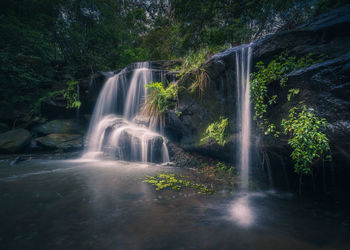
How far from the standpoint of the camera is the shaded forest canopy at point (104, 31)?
699 cm

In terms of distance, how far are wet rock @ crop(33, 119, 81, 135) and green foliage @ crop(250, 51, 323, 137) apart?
9.56 meters

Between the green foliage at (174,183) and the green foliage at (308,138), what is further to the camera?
the green foliage at (174,183)

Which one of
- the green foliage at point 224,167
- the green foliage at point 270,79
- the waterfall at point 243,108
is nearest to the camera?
the green foliage at point 270,79

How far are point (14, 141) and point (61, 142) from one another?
1.70 metres

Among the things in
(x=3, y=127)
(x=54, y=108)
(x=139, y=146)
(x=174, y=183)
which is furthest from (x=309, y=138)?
(x=3, y=127)

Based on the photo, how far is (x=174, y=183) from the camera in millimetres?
3400

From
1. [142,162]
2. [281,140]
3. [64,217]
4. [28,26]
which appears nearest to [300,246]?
[281,140]

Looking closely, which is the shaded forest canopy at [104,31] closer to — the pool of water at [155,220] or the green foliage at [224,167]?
the green foliage at [224,167]

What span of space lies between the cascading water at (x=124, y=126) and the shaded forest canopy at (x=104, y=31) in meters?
3.52

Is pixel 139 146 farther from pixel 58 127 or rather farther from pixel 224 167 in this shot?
pixel 58 127

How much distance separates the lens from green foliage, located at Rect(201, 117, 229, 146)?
4223 mm

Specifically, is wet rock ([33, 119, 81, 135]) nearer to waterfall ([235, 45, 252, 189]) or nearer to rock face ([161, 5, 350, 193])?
rock face ([161, 5, 350, 193])

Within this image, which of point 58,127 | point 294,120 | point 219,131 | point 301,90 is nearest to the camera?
point 294,120

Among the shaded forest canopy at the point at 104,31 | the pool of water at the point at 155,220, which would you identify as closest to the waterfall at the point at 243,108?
the pool of water at the point at 155,220
